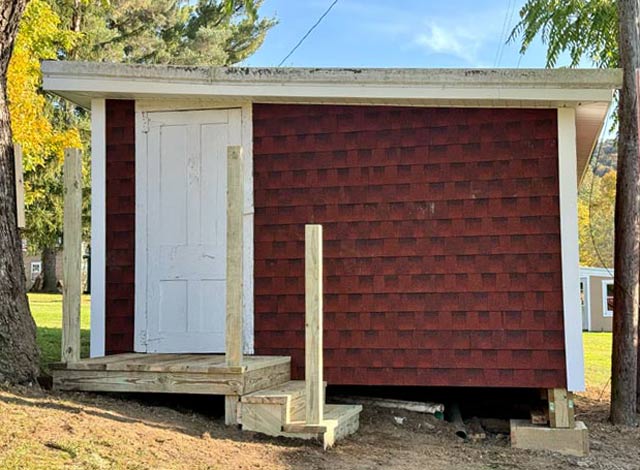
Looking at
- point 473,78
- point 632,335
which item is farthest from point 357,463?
point 632,335

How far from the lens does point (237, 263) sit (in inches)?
173

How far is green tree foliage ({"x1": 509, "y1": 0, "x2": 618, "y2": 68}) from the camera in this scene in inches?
304

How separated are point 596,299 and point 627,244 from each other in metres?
16.5

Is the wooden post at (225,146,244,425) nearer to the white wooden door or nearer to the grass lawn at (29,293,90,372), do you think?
the white wooden door

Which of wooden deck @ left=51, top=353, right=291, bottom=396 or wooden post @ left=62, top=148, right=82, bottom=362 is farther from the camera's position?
wooden post @ left=62, top=148, right=82, bottom=362

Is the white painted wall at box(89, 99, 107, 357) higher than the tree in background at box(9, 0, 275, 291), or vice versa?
the tree in background at box(9, 0, 275, 291)

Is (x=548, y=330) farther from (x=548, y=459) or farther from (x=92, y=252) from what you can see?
(x=92, y=252)

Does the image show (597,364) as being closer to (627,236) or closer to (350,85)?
(627,236)

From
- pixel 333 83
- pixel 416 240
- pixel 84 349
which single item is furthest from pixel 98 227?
pixel 84 349

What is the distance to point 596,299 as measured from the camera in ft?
70.5

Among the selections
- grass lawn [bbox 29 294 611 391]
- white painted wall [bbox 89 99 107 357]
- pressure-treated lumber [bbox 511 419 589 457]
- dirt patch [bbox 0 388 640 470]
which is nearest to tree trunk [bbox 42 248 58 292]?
grass lawn [bbox 29 294 611 391]

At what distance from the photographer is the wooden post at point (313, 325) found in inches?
164

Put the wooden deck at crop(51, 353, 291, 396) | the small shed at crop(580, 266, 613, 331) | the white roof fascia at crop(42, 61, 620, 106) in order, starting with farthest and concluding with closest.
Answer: the small shed at crop(580, 266, 613, 331)
the white roof fascia at crop(42, 61, 620, 106)
the wooden deck at crop(51, 353, 291, 396)

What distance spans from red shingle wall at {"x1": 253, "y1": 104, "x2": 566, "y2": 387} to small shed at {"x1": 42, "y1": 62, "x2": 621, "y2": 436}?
11 mm
